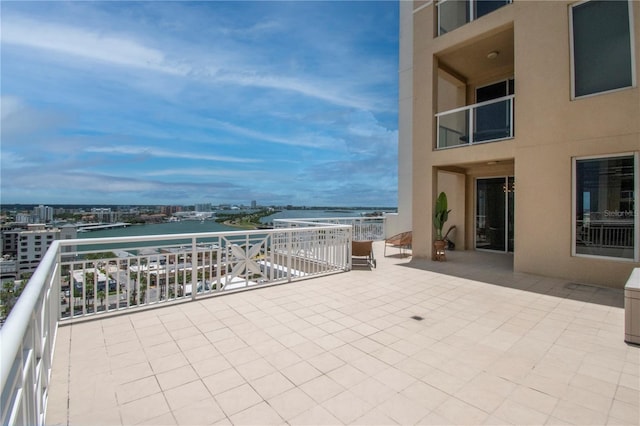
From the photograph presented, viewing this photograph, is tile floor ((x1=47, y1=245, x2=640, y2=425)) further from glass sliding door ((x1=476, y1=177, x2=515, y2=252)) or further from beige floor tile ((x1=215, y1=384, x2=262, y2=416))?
glass sliding door ((x1=476, y1=177, x2=515, y2=252))

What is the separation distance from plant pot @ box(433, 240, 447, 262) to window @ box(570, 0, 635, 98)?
4268 millimetres

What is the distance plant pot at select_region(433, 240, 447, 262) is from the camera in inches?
311

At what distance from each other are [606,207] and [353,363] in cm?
612

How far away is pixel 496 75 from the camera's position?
8.86 meters

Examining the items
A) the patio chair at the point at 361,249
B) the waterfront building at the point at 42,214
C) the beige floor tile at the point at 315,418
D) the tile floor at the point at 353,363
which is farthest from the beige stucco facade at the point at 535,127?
the waterfront building at the point at 42,214

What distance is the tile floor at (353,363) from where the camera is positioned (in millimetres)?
2168

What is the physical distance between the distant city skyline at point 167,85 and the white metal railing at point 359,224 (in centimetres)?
188

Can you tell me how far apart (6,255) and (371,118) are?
2659 cm

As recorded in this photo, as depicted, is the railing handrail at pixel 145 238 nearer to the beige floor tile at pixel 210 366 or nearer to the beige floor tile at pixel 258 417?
the beige floor tile at pixel 210 366

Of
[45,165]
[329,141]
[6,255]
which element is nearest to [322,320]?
[6,255]

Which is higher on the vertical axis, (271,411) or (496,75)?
(496,75)

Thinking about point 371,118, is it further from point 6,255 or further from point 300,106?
point 6,255

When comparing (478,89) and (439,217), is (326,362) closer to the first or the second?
→ (439,217)

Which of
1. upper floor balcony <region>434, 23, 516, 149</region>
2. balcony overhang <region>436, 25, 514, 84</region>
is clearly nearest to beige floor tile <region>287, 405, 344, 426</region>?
upper floor balcony <region>434, 23, 516, 149</region>
